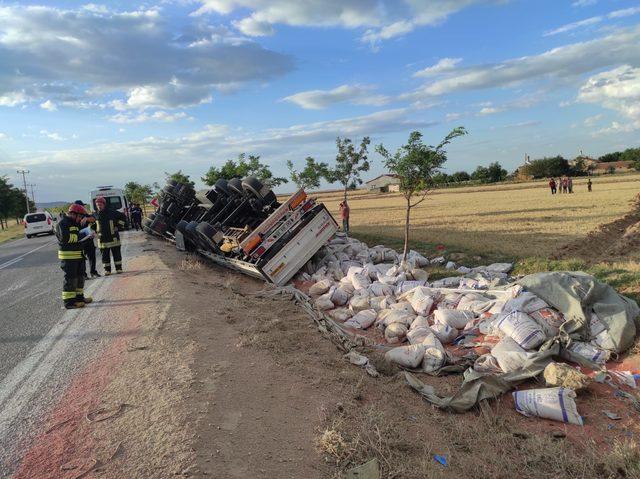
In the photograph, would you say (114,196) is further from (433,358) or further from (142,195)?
(142,195)

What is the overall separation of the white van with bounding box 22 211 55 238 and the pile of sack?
970 inches

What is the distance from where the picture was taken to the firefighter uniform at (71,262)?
712 cm

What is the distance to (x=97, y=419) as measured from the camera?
343 cm

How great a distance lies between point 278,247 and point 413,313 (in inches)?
142

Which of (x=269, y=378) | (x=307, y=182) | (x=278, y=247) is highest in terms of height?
(x=307, y=182)

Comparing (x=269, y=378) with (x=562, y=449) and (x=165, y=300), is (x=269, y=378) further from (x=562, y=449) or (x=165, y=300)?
(x=165, y=300)

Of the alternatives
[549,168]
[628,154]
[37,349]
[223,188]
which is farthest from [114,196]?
[628,154]

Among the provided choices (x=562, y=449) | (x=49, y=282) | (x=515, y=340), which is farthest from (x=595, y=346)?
(x=49, y=282)

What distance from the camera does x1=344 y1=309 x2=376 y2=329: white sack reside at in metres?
7.89

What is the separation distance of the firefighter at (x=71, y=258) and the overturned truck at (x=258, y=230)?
10.5ft

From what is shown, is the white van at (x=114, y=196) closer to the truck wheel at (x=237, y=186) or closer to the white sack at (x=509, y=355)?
the truck wheel at (x=237, y=186)

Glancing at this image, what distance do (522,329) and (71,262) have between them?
6670 millimetres

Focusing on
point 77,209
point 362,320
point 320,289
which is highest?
point 77,209

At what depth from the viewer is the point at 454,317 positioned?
7.12 meters
